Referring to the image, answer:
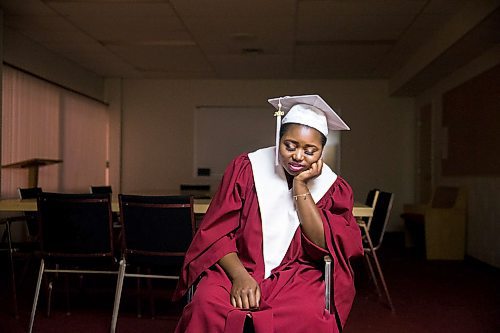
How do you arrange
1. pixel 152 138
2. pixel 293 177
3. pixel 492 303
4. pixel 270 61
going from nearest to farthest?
Result: pixel 293 177
pixel 492 303
pixel 270 61
pixel 152 138

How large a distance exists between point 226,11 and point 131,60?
2786mm

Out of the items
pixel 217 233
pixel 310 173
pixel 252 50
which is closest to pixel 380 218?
pixel 310 173

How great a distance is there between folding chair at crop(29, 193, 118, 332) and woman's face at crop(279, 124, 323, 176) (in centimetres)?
135

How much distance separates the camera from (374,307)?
13.0 ft

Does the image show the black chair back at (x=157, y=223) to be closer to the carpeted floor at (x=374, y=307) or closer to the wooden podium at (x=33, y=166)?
the carpeted floor at (x=374, y=307)

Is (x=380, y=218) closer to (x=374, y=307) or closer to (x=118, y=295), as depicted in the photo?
(x=374, y=307)

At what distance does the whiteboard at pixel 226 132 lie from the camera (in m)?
9.11

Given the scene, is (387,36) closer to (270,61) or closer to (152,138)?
(270,61)

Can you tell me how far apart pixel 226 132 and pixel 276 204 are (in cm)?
701

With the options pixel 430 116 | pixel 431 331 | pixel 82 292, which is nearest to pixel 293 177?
pixel 431 331

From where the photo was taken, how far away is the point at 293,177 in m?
2.21

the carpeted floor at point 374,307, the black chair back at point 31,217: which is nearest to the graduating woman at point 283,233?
the carpeted floor at point 374,307

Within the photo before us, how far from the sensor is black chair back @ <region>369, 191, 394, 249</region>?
4047mm

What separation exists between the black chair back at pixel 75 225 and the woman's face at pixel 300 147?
4.43 feet
